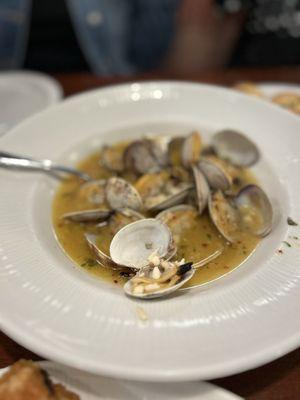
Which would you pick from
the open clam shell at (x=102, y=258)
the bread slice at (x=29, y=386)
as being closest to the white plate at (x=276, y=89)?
the open clam shell at (x=102, y=258)

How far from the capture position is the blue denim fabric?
124 inches

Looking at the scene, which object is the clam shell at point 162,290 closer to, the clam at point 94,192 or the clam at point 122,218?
the clam at point 122,218

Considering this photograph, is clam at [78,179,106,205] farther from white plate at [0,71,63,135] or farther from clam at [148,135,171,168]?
white plate at [0,71,63,135]

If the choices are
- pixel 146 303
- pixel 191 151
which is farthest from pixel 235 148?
pixel 146 303

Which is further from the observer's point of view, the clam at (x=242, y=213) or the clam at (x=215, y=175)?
the clam at (x=215, y=175)

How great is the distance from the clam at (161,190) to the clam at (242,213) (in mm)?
123

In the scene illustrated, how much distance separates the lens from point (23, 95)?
8.64 ft

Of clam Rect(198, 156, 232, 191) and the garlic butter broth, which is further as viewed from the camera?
clam Rect(198, 156, 232, 191)

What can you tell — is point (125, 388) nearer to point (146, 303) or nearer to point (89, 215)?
point (146, 303)

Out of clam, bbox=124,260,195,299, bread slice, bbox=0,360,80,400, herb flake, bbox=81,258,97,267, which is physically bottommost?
bread slice, bbox=0,360,80,400

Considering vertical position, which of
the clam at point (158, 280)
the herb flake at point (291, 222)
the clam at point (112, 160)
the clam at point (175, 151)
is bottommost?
the clam at point (112, 160)

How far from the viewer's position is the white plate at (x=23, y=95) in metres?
2.46

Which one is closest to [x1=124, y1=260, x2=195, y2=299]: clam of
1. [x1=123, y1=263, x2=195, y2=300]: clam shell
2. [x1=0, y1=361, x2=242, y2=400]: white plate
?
[x1=123, y1=263, x2=195, y2=300]: clam shell

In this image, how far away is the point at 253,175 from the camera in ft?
6.16
